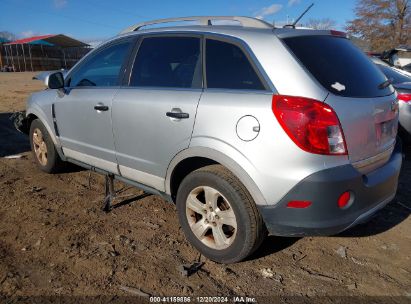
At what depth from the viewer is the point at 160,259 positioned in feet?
9.99

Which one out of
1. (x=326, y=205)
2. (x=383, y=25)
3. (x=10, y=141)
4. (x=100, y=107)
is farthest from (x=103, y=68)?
(x=383, y=25)

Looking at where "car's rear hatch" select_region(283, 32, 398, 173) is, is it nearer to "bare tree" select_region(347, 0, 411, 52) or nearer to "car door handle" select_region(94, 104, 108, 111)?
"car door handle" select_region(94, 104, 108, 111)

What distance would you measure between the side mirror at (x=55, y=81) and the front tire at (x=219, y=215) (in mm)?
2084

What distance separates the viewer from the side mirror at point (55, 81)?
4.19 meters

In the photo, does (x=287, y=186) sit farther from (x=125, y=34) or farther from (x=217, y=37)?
(x=125, y=34)

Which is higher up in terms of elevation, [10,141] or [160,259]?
[160,259]

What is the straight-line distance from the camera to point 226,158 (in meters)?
2.67

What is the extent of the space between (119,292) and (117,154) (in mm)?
1399

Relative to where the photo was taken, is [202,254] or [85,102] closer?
[202,254]

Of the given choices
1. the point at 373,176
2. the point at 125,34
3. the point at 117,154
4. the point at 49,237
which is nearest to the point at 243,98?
the point at 373,176

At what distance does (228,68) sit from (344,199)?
1.24 metres

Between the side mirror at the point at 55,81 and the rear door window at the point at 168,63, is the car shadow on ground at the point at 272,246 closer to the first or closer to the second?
the rear door window at the point at 168,63

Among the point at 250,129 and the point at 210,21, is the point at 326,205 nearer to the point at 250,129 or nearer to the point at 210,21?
the point at 250,129

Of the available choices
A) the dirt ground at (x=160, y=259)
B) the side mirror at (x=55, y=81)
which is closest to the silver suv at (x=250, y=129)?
the dirt ground at (x=160, y=259)
